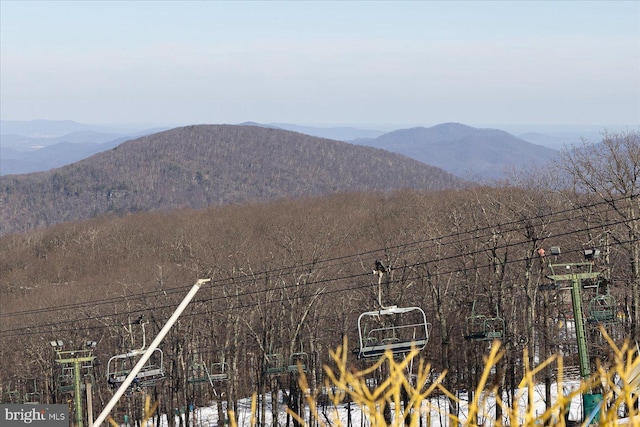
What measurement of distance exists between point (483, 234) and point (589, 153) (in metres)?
8.00

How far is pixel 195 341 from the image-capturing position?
5522 centimetres

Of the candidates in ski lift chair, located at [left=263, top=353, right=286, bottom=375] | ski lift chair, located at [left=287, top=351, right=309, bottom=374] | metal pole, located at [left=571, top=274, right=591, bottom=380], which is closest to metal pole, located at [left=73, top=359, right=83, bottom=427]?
ski lift chair, located at [left=263, top=353, right=286, bottom=375]

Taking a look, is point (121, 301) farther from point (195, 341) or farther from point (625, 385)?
point (625, 385)

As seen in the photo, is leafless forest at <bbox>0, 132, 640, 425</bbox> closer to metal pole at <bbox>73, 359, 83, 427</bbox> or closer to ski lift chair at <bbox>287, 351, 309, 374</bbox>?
ski lift chair at <bbox>287, 351, 309, 374</bbox>

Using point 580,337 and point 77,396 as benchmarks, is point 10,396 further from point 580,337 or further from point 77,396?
point 580,337

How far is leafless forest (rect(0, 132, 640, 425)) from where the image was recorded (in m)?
39.0

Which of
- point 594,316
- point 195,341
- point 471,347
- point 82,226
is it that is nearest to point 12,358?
point 195,341
